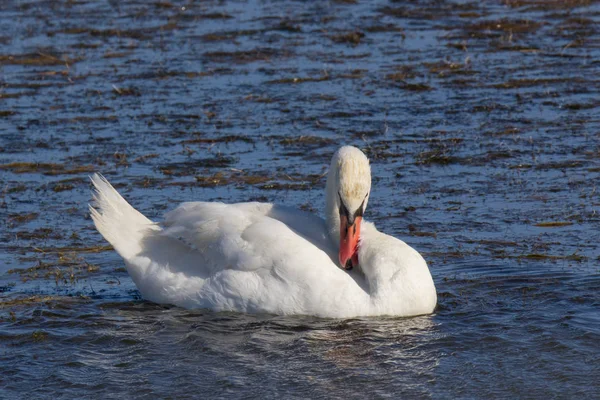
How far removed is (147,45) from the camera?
19.0 meters

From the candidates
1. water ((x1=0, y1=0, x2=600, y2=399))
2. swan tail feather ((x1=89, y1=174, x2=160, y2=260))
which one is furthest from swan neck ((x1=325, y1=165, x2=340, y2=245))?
swan tail feather ((x1=89, y1=174, x2=160, y2=260))

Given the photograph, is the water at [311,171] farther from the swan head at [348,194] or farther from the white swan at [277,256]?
the swan head at [348,194]

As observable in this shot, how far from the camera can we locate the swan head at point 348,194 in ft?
27.8

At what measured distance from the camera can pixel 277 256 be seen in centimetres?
837

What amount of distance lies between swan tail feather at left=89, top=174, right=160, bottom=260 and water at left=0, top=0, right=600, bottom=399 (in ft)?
1.41

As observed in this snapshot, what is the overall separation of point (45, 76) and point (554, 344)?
1096 centimetres

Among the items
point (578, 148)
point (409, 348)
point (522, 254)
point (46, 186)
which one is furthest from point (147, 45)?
point (409, 348)

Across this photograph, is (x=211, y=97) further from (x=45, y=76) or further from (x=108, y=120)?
(x=45, y=76)

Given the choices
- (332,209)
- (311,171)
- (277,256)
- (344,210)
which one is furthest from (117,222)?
(311,171)

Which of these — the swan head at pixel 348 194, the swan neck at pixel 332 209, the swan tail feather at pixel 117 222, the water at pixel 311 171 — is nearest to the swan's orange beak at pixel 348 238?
the swan head at pixel 348 194

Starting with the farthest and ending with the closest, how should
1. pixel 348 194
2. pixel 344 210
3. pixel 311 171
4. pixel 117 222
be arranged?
pixel 311 171
pixel 117 222
pixel 344 210
pixel 348 194

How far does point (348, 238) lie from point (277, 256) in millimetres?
579

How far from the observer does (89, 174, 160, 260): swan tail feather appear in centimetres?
903

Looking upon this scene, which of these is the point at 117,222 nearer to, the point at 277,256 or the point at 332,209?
the point at 277,256
